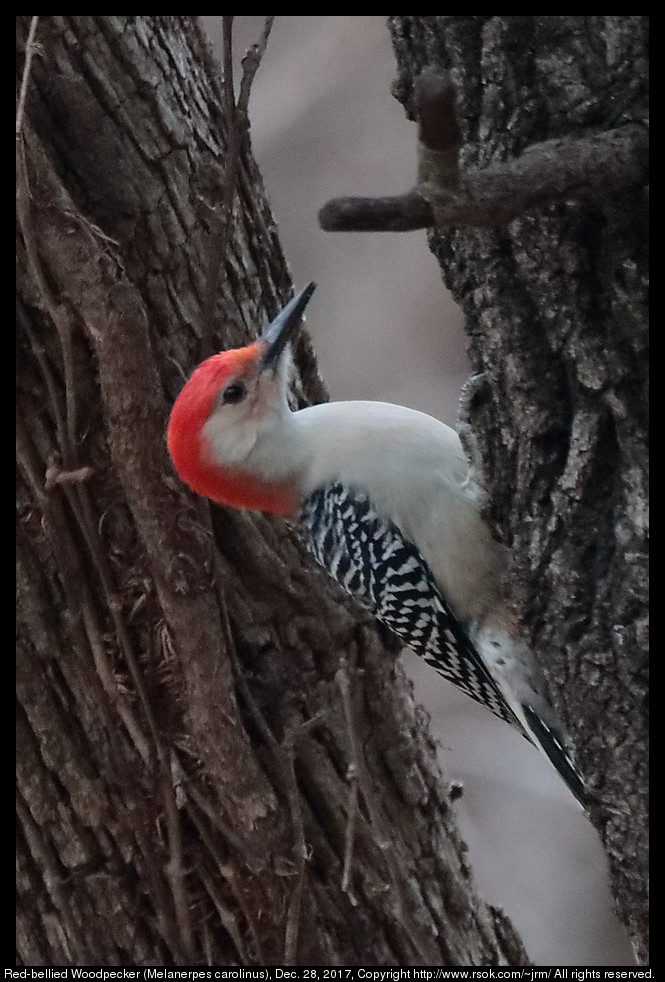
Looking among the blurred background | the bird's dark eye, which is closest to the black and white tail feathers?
the bird's dark eye

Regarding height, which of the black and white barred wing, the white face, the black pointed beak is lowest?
the black and white barred wing

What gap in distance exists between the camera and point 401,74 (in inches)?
69.3

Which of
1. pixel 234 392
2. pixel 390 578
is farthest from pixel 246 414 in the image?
pixel 390 578

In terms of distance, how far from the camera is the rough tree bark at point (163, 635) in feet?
7.56

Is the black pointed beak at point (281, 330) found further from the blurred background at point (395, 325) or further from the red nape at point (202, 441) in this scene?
the blurred background at point (395, 325)

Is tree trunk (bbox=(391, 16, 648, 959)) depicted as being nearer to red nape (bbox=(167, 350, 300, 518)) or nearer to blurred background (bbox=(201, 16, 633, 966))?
red nape (bbox=(167, 350, 300, 518))

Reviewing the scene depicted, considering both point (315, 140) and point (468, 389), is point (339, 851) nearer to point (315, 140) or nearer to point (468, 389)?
point (468, 389)

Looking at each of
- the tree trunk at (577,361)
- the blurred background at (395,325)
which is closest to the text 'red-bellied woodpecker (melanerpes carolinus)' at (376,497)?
the tree trunk at (577,361)

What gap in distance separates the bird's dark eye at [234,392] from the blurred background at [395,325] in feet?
10.3

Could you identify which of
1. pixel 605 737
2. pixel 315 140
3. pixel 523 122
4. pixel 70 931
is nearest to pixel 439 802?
pixel 70 931

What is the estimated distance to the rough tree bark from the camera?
2.30 metres

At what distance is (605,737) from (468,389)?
80 centimetres

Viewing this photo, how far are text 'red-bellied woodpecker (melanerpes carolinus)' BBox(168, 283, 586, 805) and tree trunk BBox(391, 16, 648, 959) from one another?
1.82 ft

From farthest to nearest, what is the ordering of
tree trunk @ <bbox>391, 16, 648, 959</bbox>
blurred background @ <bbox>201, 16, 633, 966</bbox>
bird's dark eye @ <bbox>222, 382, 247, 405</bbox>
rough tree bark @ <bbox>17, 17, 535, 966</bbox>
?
blurred background @ <bbox>201, 16, 633, 966</bbox>
bird's dark eye @ <bbox>222, 382, 247, 405</bbox>
rough tree bark @ <bbox>17, 17, 535, 966</bbox>
tree trunk @ <bbox>391, 16, 648, 959</bbox>
